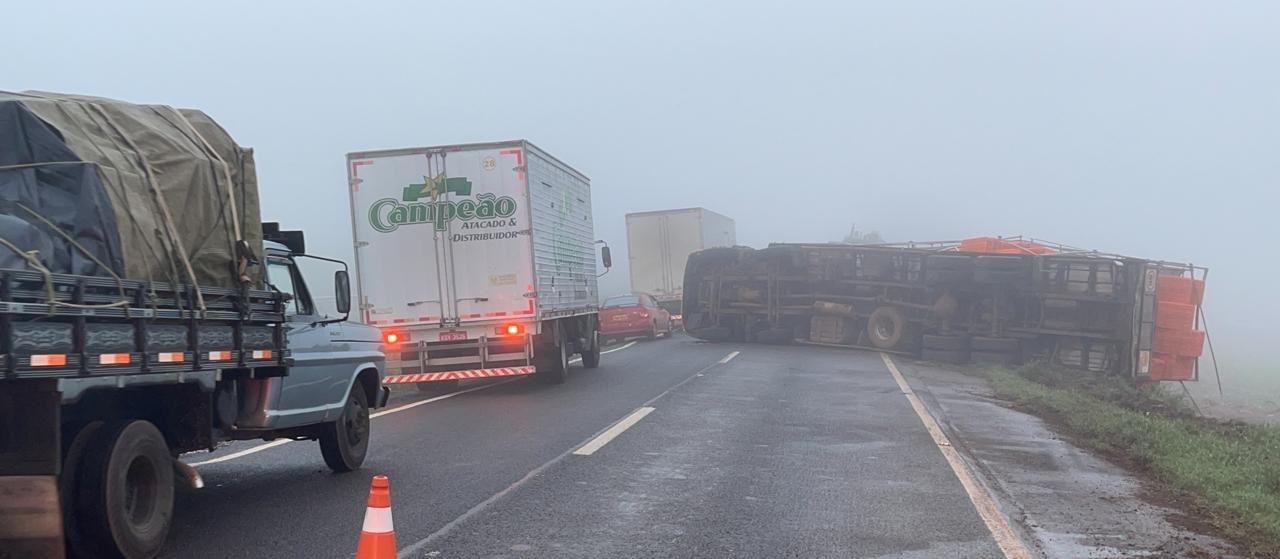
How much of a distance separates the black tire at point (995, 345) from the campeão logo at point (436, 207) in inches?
497

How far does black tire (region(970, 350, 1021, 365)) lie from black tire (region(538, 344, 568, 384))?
1070cm

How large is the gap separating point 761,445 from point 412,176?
25.3 ft

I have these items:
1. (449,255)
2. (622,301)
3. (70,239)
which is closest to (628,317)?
(622,301)

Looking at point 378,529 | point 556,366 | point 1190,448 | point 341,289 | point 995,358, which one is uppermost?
point 341,289

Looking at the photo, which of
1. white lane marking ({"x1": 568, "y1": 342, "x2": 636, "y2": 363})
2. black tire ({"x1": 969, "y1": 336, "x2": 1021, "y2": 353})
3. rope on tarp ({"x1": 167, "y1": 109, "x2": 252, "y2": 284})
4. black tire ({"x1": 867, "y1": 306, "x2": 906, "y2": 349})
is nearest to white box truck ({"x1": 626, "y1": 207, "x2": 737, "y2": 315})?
white lane marking ({"x1": 568, "y1": 342, "x2": 636, "y2": 363})

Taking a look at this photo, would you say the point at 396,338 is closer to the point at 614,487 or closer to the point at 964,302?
the point at 614,487

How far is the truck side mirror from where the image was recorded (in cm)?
854

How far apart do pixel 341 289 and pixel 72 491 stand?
11.1 ft

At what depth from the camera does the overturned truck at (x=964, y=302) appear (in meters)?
22.0

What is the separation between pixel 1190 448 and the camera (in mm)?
10445

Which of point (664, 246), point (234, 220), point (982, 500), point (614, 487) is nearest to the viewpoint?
point (234, 220)

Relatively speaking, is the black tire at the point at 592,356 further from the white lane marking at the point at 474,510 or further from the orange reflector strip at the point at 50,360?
the orange reflector strip at the point at 50,360

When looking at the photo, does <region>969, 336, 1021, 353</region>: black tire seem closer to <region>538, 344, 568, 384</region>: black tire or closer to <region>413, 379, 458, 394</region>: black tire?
<region>538, 344, 568, 384</region>: black tire

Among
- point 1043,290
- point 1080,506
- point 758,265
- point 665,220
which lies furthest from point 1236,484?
point 665,220
